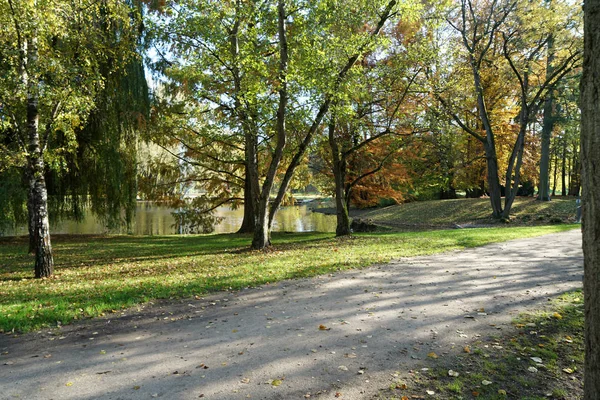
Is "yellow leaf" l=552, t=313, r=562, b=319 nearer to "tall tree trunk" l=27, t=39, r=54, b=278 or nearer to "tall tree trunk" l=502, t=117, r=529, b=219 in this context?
"tall tree trunk" l=27, t=39, r=54, b=278

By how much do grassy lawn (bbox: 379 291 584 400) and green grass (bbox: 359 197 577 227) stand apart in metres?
18.2

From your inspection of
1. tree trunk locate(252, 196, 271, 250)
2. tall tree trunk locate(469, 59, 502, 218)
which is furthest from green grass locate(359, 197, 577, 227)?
tree trunk locate(252, 196, 271, 250)

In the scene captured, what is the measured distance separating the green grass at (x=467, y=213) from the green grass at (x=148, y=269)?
740 centimetres

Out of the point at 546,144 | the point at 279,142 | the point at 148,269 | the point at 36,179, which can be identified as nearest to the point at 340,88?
the point at 279,142

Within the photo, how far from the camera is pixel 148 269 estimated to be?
389 inches

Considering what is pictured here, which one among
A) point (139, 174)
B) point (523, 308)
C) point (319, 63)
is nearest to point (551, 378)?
point (523, 308)

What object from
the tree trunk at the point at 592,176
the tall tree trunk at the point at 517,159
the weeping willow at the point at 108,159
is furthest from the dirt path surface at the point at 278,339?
the tall tree trunk at the point at 517,159

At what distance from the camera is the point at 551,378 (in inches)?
150

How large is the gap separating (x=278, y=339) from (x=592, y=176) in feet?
11.9

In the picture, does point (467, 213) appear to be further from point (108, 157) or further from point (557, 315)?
point (557, 315)

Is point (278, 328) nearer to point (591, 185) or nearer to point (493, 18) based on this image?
point (591, 185)

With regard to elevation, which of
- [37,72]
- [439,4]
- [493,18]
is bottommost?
[37,72]

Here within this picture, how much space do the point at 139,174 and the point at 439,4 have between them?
1445cm

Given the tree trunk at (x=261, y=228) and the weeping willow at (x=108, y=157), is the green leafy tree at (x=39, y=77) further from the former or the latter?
the weeping willow at (x=108, y=157)
